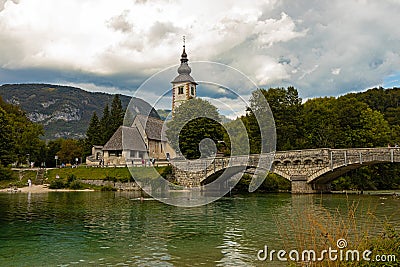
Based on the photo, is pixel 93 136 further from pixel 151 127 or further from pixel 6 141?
pixel 6 141

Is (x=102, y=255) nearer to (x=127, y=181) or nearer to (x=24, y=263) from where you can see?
(x=24, y=263)

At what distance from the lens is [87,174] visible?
64.3 meters

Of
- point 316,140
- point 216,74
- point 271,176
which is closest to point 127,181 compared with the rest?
point 271,176

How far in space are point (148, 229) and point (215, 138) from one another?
39.9 metres

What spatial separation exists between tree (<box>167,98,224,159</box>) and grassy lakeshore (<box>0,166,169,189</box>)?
16.2 ft

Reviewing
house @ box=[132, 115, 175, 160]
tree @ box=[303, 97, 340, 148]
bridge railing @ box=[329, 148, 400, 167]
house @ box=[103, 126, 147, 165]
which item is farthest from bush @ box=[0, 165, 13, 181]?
bridge railing @ box=[329, 148, 400, 167]

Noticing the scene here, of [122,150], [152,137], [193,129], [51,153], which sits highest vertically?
[152,137]

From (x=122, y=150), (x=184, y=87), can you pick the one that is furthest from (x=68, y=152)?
Result: (x=184, y=87)

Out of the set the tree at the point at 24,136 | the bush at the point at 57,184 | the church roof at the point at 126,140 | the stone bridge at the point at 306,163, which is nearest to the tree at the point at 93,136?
the tree at the point at 24,136

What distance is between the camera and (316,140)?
65125 millimetres

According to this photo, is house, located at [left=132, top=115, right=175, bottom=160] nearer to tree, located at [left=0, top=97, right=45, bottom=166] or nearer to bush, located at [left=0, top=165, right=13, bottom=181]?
tree, located at [left=0, top=97, right=45, bottom=166]

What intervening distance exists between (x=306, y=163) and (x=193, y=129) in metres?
17.8

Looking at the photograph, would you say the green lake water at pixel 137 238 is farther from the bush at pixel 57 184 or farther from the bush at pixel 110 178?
the bush at pixel 110 178

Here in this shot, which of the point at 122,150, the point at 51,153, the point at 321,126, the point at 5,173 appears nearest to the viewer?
the point at 5,173
